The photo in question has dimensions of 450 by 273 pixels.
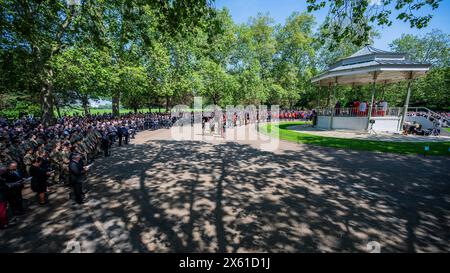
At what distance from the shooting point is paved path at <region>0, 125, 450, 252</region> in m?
4.26

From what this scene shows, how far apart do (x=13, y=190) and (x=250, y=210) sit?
631 cm

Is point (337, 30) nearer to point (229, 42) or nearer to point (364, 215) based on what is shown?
point (364, 215)

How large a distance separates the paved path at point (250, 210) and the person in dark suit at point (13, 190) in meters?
0.32

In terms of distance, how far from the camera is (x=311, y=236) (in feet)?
14.5

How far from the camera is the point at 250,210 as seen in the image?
18.4 ft

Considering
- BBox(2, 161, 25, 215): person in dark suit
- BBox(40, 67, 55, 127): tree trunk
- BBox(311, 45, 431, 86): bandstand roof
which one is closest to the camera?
BBox(2, 161, 25, 215): person in dark suit

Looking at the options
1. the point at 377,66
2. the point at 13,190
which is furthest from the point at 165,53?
the point at 13,190

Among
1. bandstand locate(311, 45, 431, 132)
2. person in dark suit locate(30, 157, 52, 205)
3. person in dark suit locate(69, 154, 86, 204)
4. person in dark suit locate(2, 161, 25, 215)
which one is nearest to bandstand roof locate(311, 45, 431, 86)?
bandstand locate(311, 45, 431, 132)

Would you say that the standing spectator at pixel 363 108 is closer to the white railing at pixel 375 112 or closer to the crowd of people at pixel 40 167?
the white railing at pixel 375 112

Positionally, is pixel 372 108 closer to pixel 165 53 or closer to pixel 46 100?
pixel 165 53

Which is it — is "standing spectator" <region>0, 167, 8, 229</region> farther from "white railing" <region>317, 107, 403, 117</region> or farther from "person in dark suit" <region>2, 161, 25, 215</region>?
"white railing" <region>317, 107, 403, 117</region>

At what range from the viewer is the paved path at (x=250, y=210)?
426 centimetres

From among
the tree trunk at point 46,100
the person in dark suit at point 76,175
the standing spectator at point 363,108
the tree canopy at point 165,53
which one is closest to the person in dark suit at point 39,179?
the person in dark suit at point 76,175

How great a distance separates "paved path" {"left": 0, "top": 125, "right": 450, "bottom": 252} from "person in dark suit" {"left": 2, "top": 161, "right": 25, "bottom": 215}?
1.06ft
